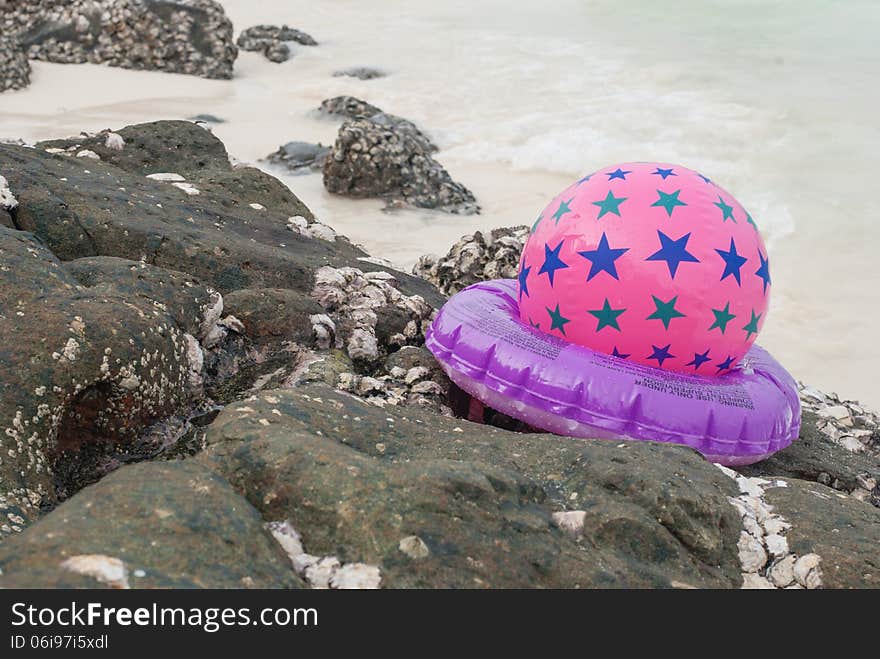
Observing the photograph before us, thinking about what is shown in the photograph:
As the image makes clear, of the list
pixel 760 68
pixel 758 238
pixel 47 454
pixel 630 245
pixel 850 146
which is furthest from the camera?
pixel 760 68

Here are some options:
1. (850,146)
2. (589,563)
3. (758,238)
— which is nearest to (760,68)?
(850,146)

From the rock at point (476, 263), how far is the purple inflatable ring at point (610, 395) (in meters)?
1.66

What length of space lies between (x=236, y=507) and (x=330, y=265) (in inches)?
120

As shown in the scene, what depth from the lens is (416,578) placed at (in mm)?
1864

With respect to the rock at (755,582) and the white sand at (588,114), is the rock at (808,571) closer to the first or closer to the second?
the rock at (755,582)

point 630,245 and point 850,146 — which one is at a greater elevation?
point 630,245

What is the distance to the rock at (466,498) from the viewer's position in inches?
77.1

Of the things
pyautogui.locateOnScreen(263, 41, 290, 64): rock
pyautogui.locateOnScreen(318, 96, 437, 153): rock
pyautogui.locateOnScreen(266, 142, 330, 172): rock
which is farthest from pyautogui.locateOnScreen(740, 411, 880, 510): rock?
pyautogui.locateOnScreen(263, 41, 290, 64): rock

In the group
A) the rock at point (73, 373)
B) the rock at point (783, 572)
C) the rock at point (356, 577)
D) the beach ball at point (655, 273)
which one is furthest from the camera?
the beach ball at point (655, 273)

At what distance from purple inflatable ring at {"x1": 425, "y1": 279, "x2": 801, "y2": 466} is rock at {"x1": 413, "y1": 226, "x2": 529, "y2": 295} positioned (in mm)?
1656

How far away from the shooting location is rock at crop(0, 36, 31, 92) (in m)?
10.9

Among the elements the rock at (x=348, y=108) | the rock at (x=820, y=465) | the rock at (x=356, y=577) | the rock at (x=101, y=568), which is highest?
the rock at (x=101, y=568)

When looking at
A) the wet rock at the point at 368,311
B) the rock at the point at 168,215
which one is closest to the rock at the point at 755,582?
the wet rock at the point at 368,311

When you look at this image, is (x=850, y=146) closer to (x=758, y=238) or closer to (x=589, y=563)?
(x=758, y=238)
